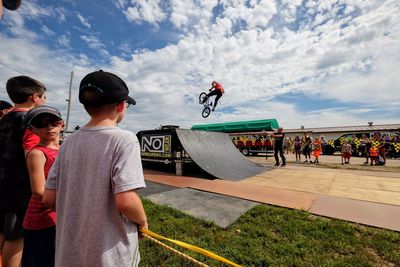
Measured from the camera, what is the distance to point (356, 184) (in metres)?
6.98

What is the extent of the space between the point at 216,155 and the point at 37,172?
28.1 ft

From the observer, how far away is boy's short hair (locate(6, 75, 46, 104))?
7.24 feet

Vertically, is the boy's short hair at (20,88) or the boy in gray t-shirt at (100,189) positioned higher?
the boy's short hair at (20,88)

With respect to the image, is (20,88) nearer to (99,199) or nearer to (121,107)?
(121,107)

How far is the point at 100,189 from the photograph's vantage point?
1.25 m

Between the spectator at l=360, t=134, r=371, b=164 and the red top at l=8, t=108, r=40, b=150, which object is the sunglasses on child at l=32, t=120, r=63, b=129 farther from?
the spectator at l=360, t=134, r=371, b=164

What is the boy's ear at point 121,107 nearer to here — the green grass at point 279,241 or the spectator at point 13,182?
the spectator at point 13,182

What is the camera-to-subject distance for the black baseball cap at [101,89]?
1.29 metres

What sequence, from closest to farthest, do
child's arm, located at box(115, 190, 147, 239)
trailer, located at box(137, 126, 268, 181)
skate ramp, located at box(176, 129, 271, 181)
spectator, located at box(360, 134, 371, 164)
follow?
1. child's arm, located at box(115, 190, 147, 239)
2. skate ramp, located at box(176, 129, 271, 181)
3. trailer, located at box(137, 126, 268, 181)
4. spectator, located at box(360, 134, 371, 164)

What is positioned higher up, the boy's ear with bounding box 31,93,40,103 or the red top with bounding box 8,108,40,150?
the boy's ear with bounding box 31,93,40,103

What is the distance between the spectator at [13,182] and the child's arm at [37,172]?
31cm

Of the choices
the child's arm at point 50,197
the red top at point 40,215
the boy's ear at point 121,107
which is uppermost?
the boy's ear at point 121,107

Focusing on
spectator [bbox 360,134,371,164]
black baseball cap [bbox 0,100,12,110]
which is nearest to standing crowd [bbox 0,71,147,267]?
black baseball cap [bbox 0,100,12,110]

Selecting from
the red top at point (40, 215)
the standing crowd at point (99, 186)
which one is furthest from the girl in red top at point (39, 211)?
the standing crowd at point (99, 186)
